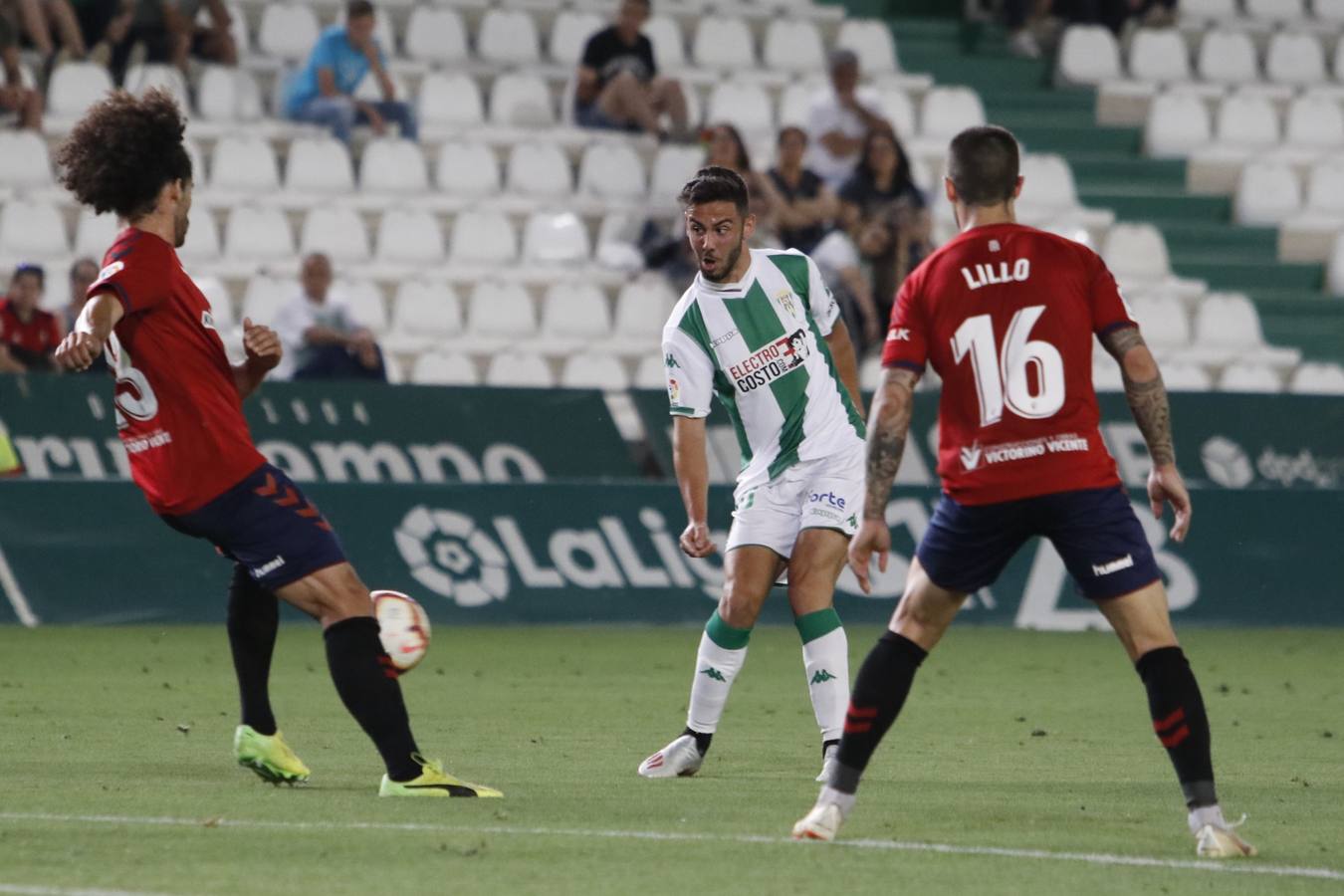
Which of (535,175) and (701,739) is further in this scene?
(535,175)

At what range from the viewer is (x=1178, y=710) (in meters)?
5.75

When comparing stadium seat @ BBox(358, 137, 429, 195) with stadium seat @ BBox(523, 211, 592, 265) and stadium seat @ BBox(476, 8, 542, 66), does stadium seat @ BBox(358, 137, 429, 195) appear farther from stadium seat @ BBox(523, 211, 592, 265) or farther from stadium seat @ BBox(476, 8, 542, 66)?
stadium seat @ BBox(476, 8, 542, 66)

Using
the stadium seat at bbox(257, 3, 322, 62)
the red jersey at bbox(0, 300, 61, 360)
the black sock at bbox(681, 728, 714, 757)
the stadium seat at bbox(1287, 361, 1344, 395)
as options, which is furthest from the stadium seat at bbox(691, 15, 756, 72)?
the black sock at bbox(681, 728, 714, 757)

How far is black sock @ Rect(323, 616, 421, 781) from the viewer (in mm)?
6621

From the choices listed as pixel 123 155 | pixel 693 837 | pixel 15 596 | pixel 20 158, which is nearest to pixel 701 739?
pixel 693 837

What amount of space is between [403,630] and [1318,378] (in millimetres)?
11340

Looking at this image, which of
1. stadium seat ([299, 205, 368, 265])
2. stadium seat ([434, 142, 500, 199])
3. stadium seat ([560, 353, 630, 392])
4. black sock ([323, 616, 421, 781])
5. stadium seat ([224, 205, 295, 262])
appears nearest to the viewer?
black sock ([323, 616, 421, 781])

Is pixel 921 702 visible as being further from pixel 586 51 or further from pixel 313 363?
pixel 586 51

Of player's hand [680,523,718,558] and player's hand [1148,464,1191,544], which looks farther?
player's hand [680,523,718,558]

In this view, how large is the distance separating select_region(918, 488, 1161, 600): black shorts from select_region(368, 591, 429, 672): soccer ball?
270cm

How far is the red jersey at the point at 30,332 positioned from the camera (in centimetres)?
1441

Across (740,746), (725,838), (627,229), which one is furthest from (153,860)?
(627,229)

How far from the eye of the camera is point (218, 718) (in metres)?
9.11

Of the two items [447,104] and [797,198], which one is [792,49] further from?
[797,198]
